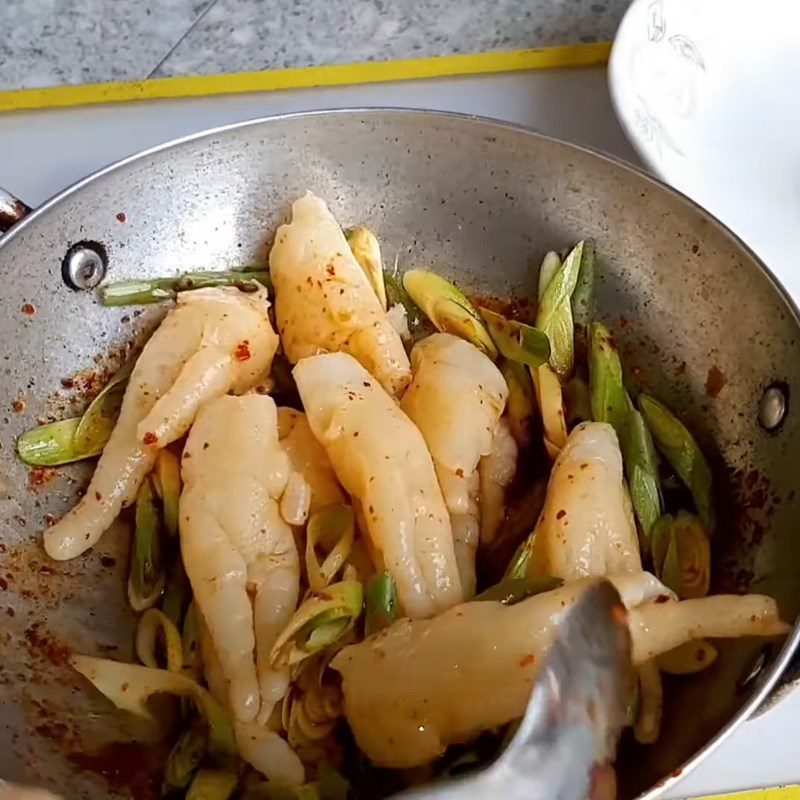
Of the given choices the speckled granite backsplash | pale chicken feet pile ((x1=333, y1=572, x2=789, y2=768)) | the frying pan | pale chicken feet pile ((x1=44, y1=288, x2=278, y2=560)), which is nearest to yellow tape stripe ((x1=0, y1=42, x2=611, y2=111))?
the speckled granite backsplash

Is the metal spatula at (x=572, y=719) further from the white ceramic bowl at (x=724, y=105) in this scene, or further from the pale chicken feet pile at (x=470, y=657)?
the white ceramic bowl at (x=724, y=105)

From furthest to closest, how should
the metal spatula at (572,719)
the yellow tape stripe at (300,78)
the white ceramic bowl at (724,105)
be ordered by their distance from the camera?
the yellow tape stripe at (300,78), the white ceramic bowl at (724,105), the metal spatula at (572,719)

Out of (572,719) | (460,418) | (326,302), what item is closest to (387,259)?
(326,302)

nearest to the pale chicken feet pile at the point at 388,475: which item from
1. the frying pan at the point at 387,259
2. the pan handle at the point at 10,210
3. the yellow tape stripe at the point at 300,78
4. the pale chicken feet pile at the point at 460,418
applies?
the pale chicken feet pile at the point at 460,418

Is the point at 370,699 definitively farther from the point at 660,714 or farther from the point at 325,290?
the point at 325,290

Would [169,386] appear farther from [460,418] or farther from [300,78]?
[300,78]

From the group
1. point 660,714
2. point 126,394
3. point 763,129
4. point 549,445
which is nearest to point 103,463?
point 126,394
